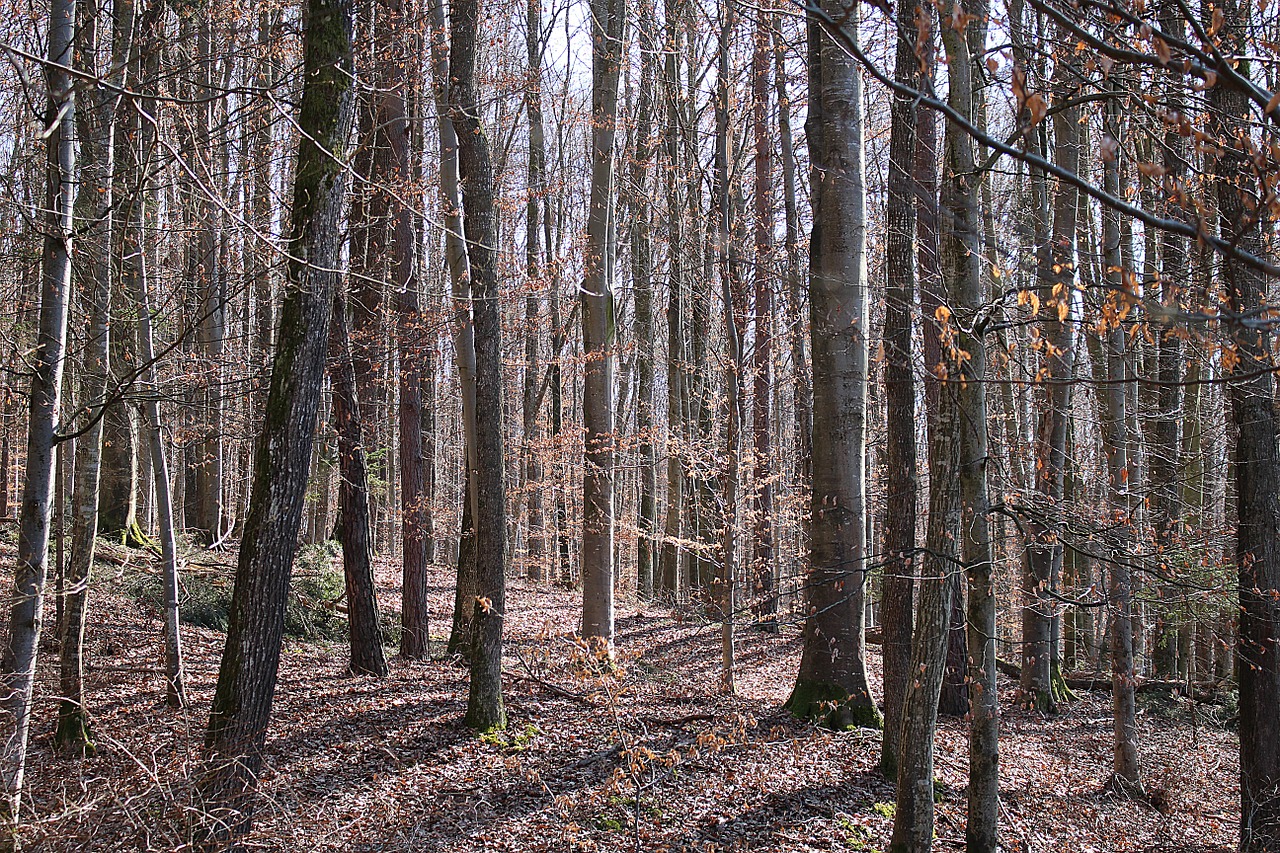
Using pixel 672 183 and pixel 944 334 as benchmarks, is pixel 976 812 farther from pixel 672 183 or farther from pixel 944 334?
pixel 672 183

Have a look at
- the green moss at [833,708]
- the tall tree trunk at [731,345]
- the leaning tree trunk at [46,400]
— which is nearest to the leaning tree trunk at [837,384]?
the green moss at [833,708]

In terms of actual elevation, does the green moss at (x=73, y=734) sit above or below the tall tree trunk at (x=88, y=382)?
below

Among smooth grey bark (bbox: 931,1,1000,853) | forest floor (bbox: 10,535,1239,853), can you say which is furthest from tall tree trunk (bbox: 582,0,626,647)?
smooth grey bark (bbox: 931,1,1000,853)

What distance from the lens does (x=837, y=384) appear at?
762 centimetres

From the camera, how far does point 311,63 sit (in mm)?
5500

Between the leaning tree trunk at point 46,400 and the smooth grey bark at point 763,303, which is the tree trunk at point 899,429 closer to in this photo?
the smooth grey bark at point 763,303

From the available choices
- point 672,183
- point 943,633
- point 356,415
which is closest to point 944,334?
point 943,633

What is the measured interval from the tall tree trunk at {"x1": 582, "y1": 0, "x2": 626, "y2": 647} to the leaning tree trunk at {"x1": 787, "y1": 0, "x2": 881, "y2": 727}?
2528 mm

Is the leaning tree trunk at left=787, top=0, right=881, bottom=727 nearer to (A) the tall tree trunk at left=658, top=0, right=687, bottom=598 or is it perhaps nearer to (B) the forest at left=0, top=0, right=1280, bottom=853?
(B) the forest at left=0, top=0, right=1280, bottom=853

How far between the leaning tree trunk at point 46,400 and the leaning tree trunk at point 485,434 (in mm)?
3042

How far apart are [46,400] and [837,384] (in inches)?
244

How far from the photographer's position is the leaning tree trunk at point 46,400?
478 cm

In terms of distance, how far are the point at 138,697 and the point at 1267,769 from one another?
9.79m

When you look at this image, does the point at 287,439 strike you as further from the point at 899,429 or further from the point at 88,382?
the point at 899,429
